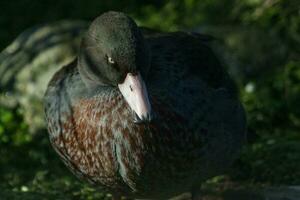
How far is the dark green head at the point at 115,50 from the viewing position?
5.65 metres

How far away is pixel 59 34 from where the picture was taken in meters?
10.5

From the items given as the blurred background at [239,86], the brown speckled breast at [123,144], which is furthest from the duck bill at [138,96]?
the blurred background at [239,86]

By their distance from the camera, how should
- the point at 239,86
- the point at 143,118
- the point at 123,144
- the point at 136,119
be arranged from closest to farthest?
1. the point at 143,118
2. the point at 136,119
3. the point at 123,144
4. the point at 239,86

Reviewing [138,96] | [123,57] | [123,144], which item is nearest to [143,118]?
[138,96]

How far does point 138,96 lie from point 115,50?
334mm

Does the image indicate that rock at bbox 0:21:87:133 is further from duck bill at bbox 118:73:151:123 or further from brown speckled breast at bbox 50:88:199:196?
duck bill at bbox 118:73:151:123

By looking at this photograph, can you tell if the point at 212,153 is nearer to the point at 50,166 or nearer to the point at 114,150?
the point at 114,150

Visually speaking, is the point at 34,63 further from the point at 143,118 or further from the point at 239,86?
the point at 143,118

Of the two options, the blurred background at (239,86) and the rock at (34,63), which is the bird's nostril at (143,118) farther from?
the rock at (34,63)

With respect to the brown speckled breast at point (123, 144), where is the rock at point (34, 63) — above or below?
above

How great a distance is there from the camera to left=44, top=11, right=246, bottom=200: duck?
588 cm

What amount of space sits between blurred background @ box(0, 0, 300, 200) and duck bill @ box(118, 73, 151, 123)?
2.09m

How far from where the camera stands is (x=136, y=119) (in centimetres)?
577

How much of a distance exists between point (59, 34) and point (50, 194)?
3.28m
